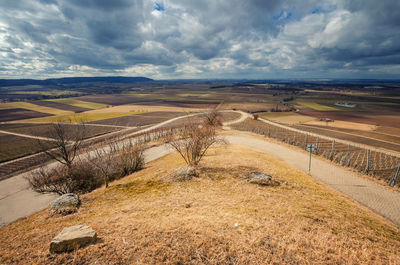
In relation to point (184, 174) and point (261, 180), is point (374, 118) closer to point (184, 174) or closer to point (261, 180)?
point (261, 180)

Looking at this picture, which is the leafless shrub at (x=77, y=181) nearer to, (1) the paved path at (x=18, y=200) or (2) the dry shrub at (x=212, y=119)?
(1) the paved path at (x=18, y=200)

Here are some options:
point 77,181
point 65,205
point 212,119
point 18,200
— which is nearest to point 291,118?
point 212,119

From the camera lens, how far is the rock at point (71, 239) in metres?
7.14

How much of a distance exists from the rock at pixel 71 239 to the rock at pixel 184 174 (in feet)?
33.5

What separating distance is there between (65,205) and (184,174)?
32.1ft

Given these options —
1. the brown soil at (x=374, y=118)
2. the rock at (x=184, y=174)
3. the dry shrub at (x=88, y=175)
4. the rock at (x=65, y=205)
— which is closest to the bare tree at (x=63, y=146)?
the dry shrub at (x=88, y=175)

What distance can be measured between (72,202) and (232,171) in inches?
567

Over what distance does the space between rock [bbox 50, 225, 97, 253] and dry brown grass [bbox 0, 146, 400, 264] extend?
0.33 m

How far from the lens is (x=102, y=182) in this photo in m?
21.5

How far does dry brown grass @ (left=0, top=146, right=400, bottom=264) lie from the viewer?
7074mm

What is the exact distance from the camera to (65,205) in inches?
516

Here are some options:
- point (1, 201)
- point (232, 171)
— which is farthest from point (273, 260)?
point (1, 201)

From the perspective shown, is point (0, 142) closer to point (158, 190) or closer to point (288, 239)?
point (158, 190)

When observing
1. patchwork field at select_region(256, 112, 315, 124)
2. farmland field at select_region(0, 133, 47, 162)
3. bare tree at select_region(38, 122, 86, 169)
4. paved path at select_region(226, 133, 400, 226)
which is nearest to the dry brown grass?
paved path at select_region(226, 133, 400, 226)
